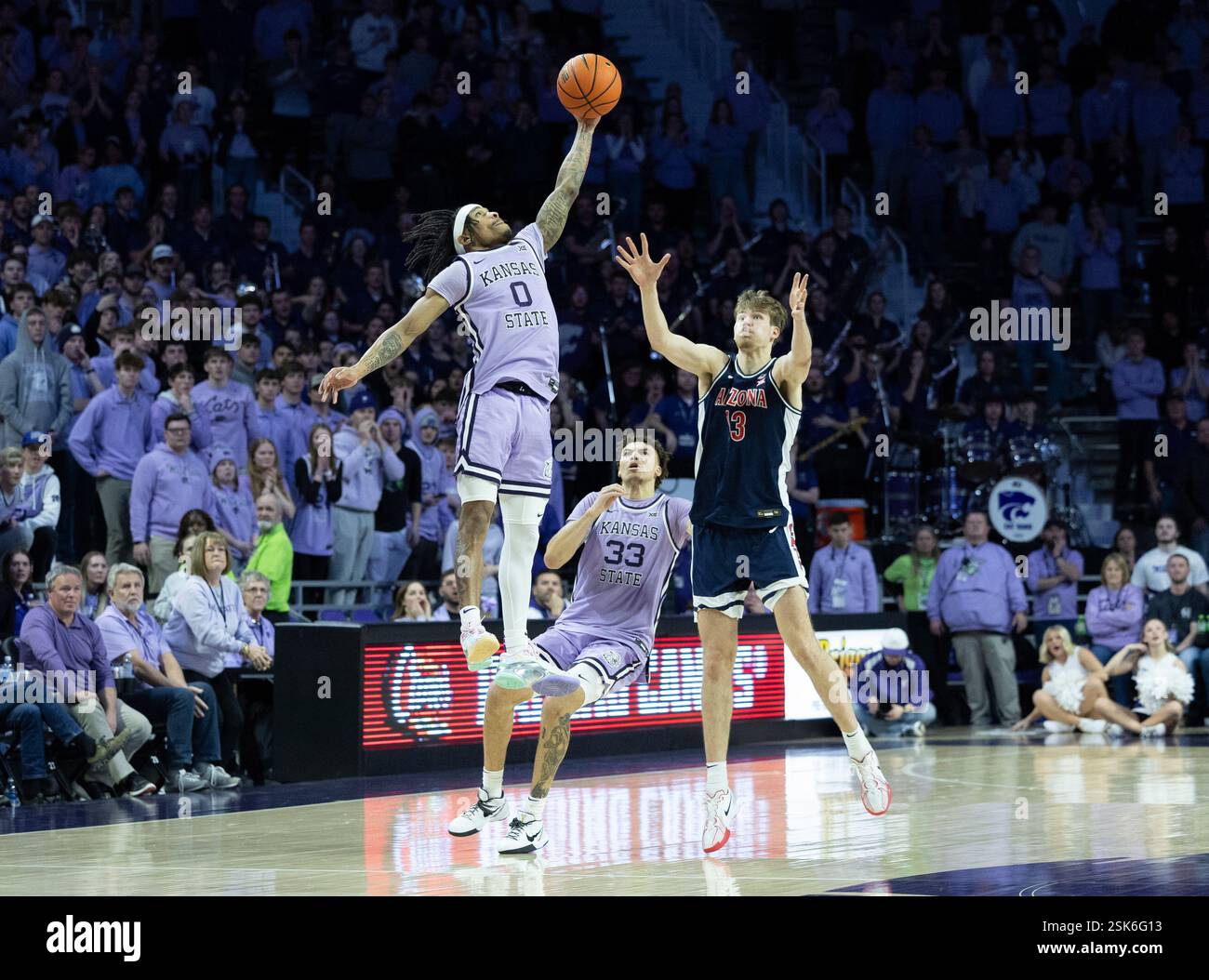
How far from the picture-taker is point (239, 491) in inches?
563

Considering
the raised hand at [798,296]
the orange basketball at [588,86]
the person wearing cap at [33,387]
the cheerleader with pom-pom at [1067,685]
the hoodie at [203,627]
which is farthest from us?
the cheerleader with pom-pom at [1067,685]

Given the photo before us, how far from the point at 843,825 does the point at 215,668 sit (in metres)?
4.91

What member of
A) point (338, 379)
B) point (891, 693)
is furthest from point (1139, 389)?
point (338, 379)

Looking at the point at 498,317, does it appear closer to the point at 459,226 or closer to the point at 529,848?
the point at 459,226

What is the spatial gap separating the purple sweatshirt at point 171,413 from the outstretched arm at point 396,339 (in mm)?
5581

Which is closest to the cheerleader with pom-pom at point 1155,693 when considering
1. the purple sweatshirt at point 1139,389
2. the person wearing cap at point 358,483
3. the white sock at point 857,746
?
the purple sweatshirt at point 1139,389

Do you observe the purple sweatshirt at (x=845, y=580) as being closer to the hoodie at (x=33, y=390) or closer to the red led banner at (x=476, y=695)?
the red led banner at (x=476, y=695)

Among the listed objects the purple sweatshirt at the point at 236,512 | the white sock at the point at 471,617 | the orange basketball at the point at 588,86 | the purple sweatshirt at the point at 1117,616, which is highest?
the orange basketball at the point at 588,86

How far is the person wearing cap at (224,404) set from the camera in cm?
1469

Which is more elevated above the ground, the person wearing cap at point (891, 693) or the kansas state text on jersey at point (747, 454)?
the kansas state text on jersey at point (747, 454)

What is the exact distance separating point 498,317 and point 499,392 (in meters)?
0.38

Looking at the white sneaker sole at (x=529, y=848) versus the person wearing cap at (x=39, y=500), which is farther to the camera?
the person wearing cap at (x=39, y=500)
